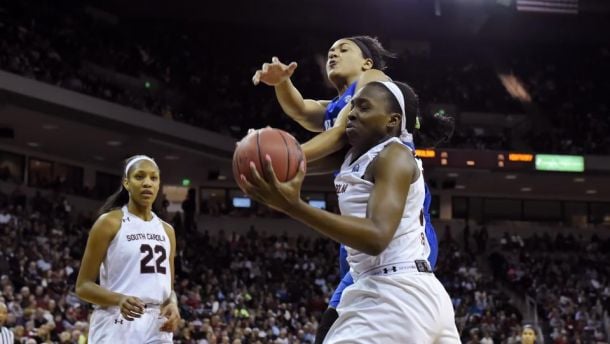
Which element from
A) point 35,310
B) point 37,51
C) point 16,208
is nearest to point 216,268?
point 16,208

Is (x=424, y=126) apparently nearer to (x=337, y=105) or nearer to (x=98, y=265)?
(x=337, y=105)

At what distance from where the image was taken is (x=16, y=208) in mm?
21938

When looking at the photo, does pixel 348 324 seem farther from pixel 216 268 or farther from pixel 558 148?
pixel 558 148

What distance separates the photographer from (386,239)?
3127 mm

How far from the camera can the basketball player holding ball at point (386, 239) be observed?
3260 mm

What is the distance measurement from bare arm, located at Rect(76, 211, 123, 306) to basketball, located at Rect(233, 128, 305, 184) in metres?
2.90

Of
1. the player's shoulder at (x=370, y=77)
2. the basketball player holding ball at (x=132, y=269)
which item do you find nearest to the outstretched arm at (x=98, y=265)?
the basketball player holding ball at (x=132, y=269)

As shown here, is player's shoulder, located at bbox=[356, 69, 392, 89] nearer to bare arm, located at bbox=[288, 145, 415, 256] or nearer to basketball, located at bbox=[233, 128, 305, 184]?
bare arm, located at bbox=[288, 145, 415, 256]

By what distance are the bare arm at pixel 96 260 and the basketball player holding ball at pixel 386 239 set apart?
254 cm

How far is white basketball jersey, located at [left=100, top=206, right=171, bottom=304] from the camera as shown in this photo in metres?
5.80

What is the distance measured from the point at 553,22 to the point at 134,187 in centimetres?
3020

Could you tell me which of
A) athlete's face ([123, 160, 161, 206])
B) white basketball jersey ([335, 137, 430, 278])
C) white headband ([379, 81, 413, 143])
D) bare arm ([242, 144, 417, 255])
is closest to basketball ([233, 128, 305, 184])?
bare arm ([242, 144, 417, 255])

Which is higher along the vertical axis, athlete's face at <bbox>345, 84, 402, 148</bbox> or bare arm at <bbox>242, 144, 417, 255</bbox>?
athlete's face at <bbox>345, 84, 402, 148</bbox>

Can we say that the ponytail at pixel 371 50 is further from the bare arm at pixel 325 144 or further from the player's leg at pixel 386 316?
the player's leg at pixel 386 316
